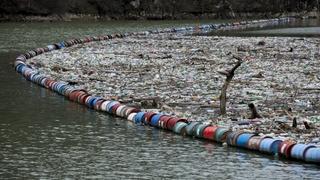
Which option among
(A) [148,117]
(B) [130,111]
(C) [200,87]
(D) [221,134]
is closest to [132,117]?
(B) [130,111]

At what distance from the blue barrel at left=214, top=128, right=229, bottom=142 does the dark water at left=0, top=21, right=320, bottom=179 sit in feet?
0.63

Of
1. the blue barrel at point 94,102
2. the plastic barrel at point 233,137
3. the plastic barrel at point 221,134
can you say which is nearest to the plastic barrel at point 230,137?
the plastic barrel at point 233,137

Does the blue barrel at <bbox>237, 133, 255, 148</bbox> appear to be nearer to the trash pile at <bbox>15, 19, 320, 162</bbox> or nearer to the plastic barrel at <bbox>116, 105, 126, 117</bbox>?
the trash pile at <bbox>15, 19, 320, 162</bbox>

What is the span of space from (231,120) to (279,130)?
169 centimetres

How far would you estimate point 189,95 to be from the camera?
820 inches

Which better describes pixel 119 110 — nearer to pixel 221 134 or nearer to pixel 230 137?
pixel 221 134

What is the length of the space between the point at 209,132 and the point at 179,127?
1.04 m

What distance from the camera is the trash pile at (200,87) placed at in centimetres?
1491

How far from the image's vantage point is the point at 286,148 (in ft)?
42.9

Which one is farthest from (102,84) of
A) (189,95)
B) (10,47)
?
(10,47)

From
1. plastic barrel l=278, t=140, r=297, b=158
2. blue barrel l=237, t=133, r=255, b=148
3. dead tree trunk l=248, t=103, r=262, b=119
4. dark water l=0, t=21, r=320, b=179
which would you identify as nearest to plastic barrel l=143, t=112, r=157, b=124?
dark water l=0, t=21, r=320, b=179

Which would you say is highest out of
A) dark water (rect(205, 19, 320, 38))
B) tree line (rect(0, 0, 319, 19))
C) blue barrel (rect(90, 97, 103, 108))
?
tree line (rect(0, 0, 319, 19))

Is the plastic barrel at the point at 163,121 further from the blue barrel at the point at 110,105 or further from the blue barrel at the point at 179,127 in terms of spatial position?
the blue barrel at the point at 110,105

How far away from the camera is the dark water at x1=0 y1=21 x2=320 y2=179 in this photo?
12070 mm
